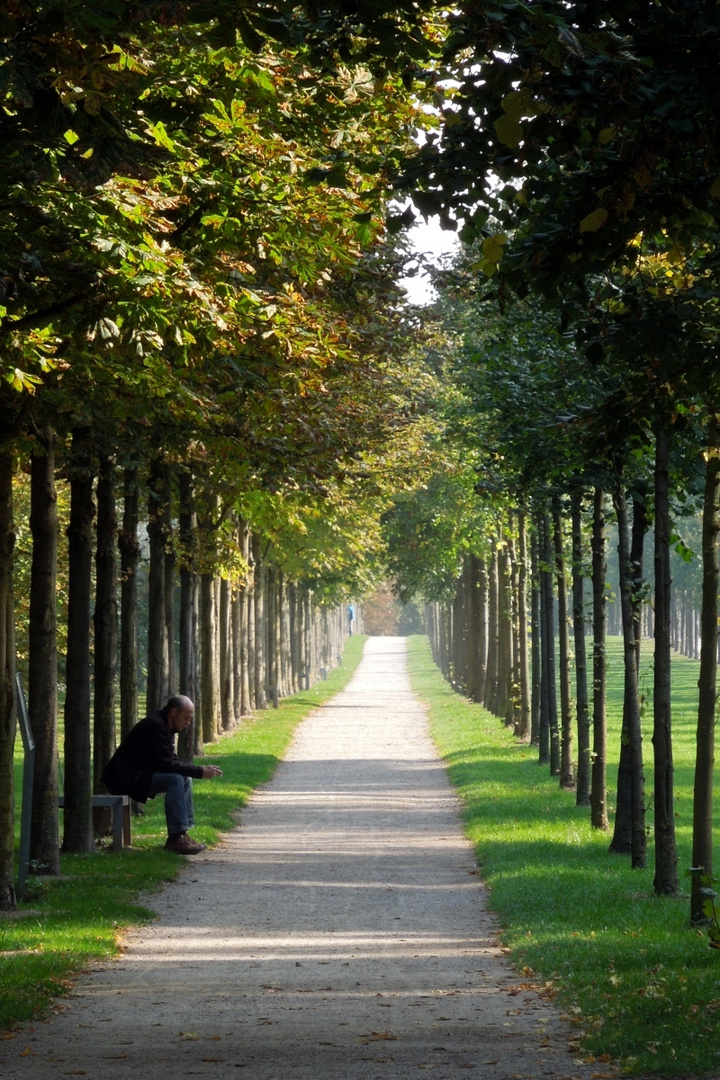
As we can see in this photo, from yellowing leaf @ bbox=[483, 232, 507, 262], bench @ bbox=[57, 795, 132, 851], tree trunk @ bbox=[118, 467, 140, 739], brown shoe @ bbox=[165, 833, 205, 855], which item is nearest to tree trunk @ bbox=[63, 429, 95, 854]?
bench @ bbox=[57, 795, 132, 851]

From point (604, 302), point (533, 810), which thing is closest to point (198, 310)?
point (604, 302)

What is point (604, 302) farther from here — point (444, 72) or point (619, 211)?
point (619, 211)

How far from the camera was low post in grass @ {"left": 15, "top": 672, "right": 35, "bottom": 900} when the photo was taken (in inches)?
428

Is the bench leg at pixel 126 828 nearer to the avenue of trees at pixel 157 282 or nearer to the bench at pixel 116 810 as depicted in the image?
the bench at pixel 116 810

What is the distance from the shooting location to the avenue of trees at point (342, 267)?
19.3ft

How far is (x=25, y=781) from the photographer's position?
37.6ft

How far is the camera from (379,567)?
4675 cm

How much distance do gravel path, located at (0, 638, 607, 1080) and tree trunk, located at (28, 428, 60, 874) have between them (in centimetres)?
122

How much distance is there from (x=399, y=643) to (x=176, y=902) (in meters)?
118

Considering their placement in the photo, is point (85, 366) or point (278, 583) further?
point (278, 583)

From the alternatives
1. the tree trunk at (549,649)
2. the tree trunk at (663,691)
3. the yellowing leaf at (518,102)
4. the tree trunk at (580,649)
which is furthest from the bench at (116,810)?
the yellowing leaf at (518,102)

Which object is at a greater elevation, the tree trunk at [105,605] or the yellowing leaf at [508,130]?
the yellowing leaf at [508,130]

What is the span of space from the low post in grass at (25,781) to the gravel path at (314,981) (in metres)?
1.17

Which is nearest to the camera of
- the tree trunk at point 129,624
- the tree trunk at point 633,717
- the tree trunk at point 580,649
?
the tree trunk at point 633,717
